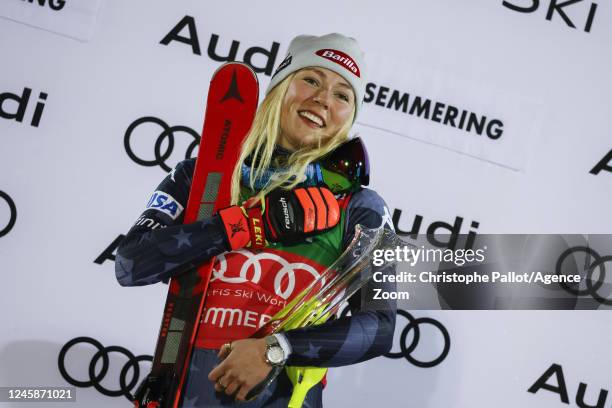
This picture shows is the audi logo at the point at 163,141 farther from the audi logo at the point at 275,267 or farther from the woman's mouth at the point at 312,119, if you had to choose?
the audi logo at the point at 275,267

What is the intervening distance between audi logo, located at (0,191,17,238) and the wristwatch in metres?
1.52

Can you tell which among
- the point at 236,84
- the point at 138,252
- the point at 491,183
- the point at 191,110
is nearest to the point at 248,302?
the point at 138,252

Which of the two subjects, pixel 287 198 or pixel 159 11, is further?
pixel 159 11

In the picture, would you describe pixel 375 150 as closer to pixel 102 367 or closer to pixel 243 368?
pixel 102 367

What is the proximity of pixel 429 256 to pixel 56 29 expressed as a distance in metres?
1.49

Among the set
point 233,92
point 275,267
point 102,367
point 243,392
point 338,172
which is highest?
point 233,92

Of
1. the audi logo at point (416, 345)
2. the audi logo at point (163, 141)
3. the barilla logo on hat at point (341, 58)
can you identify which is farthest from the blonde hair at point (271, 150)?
the audi logo at point (416, 345)

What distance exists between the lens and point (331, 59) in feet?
5.26

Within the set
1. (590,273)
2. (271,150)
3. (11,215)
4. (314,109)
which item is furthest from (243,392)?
(590,273)

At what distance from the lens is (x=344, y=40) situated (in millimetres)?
1680

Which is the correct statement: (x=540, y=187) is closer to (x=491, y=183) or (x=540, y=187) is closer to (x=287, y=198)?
(x=491, y=183)

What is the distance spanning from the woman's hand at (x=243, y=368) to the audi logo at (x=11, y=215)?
1.47 m

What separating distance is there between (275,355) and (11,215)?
5.07ft

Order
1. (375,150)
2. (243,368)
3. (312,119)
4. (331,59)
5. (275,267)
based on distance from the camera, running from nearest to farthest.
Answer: (243,368) < (275,267) < (312,119) < (331,59) < (375,150)
